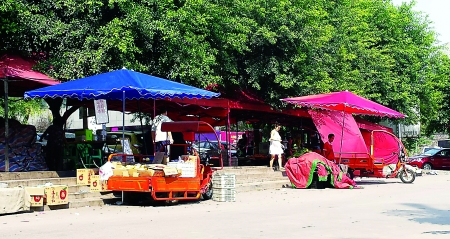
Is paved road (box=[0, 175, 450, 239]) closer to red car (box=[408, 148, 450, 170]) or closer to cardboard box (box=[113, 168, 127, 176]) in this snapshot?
cardboard box (box=[113, 168, 127, 176])

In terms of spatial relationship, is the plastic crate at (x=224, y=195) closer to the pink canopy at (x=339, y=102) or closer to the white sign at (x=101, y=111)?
the white sign at (x=101, y=111)

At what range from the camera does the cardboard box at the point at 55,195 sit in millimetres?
13742

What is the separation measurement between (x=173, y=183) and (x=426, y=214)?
549 cm

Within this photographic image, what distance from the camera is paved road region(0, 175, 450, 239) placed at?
10.3 meters

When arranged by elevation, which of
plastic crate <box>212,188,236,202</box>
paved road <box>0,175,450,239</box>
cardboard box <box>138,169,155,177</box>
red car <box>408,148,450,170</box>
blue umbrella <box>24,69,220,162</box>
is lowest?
paved road <box>0,175,450,239</box>

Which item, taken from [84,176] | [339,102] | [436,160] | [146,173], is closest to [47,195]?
[146,173]

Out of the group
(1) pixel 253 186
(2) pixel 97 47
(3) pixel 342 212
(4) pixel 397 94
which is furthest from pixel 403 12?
(3) pixel 342 212

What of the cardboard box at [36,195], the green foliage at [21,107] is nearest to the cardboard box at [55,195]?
the cardboard box at [36,195]

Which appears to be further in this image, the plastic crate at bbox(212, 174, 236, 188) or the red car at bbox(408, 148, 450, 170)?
the red car at bbox(408, 148, 450, 170)

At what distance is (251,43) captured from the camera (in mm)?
24688

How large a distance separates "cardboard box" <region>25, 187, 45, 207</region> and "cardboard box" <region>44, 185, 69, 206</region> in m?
0.12

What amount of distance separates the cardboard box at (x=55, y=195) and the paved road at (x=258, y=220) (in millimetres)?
300

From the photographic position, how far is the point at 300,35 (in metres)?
24.9

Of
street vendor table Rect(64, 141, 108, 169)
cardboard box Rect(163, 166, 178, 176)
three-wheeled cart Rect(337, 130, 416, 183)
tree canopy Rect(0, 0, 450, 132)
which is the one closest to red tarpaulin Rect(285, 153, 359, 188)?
three-wheeled cart Rect(337, 130, 416, 183)
